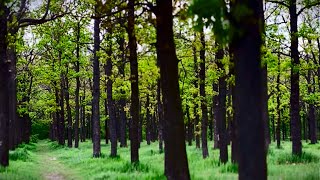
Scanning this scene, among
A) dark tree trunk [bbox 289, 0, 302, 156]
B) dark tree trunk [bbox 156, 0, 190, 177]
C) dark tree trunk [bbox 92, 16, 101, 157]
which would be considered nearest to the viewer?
dark tree trunk [bbox 156, 0, 190, 177]

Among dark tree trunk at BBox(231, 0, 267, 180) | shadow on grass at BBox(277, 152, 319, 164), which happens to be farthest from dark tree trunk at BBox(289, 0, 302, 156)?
dark tree trunk at BBox(231, 0, 267, 180)

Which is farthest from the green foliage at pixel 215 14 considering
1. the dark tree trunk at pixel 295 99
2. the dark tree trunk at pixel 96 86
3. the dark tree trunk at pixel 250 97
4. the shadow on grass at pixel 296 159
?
the dark tree trunk at pixel 96 86

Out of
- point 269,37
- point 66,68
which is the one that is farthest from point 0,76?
point 66,68

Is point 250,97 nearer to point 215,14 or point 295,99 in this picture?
point 215,14

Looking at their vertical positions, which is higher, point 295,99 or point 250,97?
point 295,99

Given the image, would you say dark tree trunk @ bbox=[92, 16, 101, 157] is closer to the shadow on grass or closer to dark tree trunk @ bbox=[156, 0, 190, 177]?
the shadow on grass

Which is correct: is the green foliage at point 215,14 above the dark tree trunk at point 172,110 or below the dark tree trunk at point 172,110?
above

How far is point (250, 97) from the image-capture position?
200 inches

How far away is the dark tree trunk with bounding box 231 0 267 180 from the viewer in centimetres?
508

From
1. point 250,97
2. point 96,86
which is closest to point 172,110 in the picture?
point 250,97

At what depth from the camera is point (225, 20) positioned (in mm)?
5254

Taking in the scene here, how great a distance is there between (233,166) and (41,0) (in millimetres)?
13780

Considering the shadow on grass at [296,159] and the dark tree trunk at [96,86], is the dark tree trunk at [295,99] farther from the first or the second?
A: the dark tree trunk at [96,86]

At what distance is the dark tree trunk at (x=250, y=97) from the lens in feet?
Answer: 16.7
